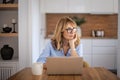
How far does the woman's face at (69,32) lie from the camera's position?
8.14ft

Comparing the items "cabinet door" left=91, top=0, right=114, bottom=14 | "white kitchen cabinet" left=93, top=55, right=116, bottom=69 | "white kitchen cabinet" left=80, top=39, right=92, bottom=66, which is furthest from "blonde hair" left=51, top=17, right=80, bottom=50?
Result: "cabinet door" left=91, top=0, right=114, bottom=14

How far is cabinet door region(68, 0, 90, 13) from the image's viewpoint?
5797 mm

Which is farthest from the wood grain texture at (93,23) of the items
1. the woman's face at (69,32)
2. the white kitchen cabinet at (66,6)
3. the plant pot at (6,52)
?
the woman's face at (69,32)

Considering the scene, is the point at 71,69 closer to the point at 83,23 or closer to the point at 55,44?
the point at 55,44

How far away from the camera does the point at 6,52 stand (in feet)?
12.4

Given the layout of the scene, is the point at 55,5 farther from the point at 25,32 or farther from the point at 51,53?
the point at 51,53

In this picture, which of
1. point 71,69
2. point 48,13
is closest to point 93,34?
point 48,13

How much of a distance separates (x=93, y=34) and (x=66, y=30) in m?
3.65

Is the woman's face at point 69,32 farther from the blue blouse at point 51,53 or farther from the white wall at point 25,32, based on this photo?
the white wall at point 25,32

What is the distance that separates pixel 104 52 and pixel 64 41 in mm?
3202

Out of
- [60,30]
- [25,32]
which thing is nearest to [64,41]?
[60,30]

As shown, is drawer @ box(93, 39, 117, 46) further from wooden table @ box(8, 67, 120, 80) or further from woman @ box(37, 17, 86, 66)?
wooden table @ box(8, 67, 120, 80)

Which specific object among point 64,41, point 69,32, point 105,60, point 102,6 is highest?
point 102,6

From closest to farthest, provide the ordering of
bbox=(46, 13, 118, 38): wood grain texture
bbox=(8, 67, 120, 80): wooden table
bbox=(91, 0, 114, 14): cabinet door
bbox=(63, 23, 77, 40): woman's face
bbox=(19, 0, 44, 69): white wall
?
bbox=(8, 67, 120, 80): wooden table
bbox=(63, 23, 77, 40): woman's face
bbox=(19, 0, 44, 69): white wall
bbox=(91, 0, 114, 14): cabinet door
bbox=(46, 13, 118, 38): wood grain texture
